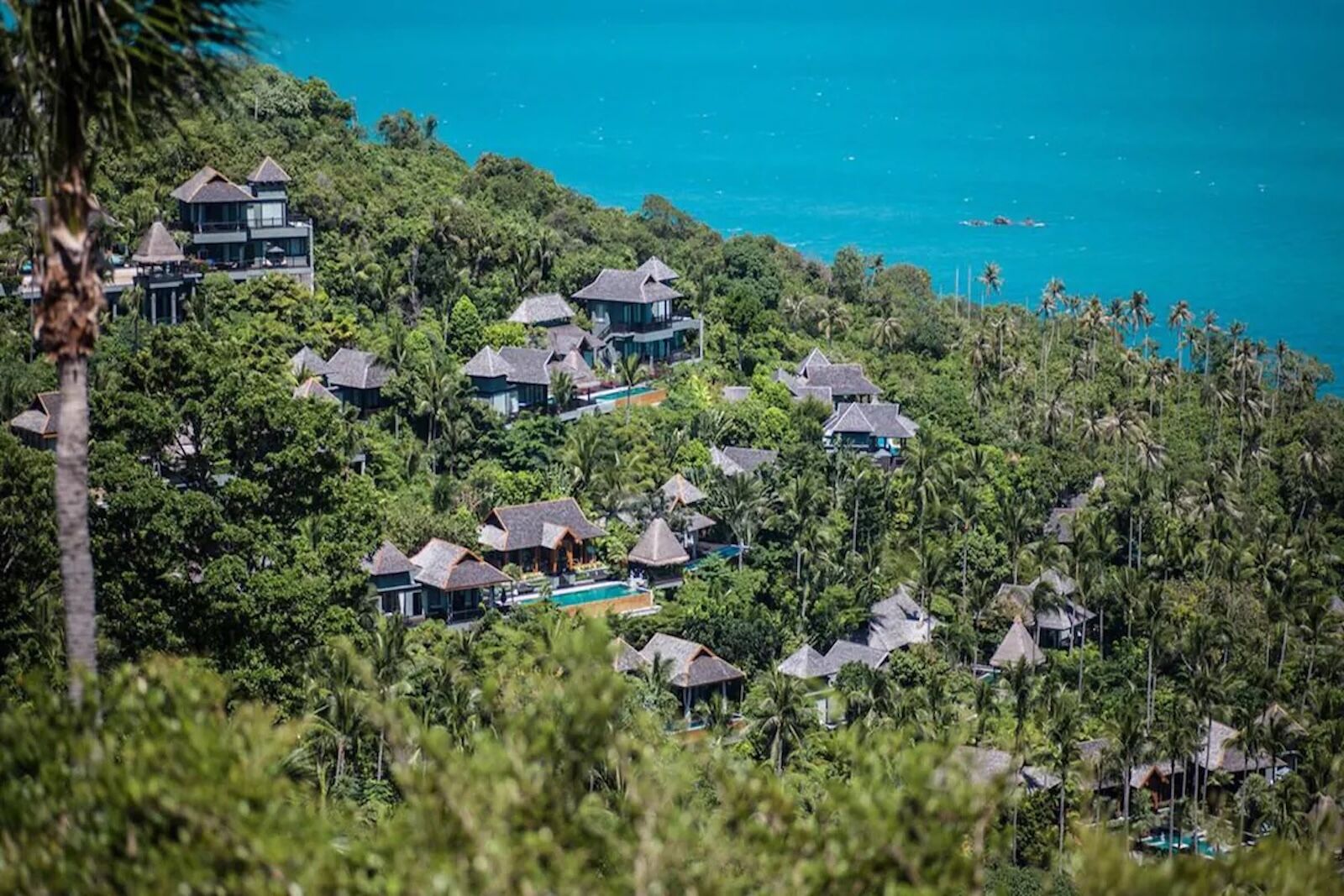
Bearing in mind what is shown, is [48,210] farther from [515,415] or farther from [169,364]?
[515,415]

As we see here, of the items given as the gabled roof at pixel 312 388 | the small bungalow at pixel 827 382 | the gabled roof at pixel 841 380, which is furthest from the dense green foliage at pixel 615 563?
the gabled roof at pixel 841 380

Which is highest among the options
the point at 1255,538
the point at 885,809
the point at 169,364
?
the point at 169,364

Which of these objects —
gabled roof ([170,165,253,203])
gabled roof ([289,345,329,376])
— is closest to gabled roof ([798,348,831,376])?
gabled roof ([289,345,329,376])

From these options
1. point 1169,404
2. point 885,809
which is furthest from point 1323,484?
point 885,809

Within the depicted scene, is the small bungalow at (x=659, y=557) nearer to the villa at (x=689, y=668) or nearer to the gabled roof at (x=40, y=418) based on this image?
the villa at (x=689, y=668)

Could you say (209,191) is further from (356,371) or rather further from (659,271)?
(659,271)

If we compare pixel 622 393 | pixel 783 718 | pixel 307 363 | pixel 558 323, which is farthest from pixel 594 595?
pixel 558 323

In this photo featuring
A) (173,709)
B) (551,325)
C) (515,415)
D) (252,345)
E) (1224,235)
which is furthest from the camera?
(1224,235)

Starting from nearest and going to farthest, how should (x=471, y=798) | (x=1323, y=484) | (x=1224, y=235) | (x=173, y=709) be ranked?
1. (x=471, y=798)
2. (x=173, y=709)
3. (x=1323, y=484)
4. (x=1224, y=235)
